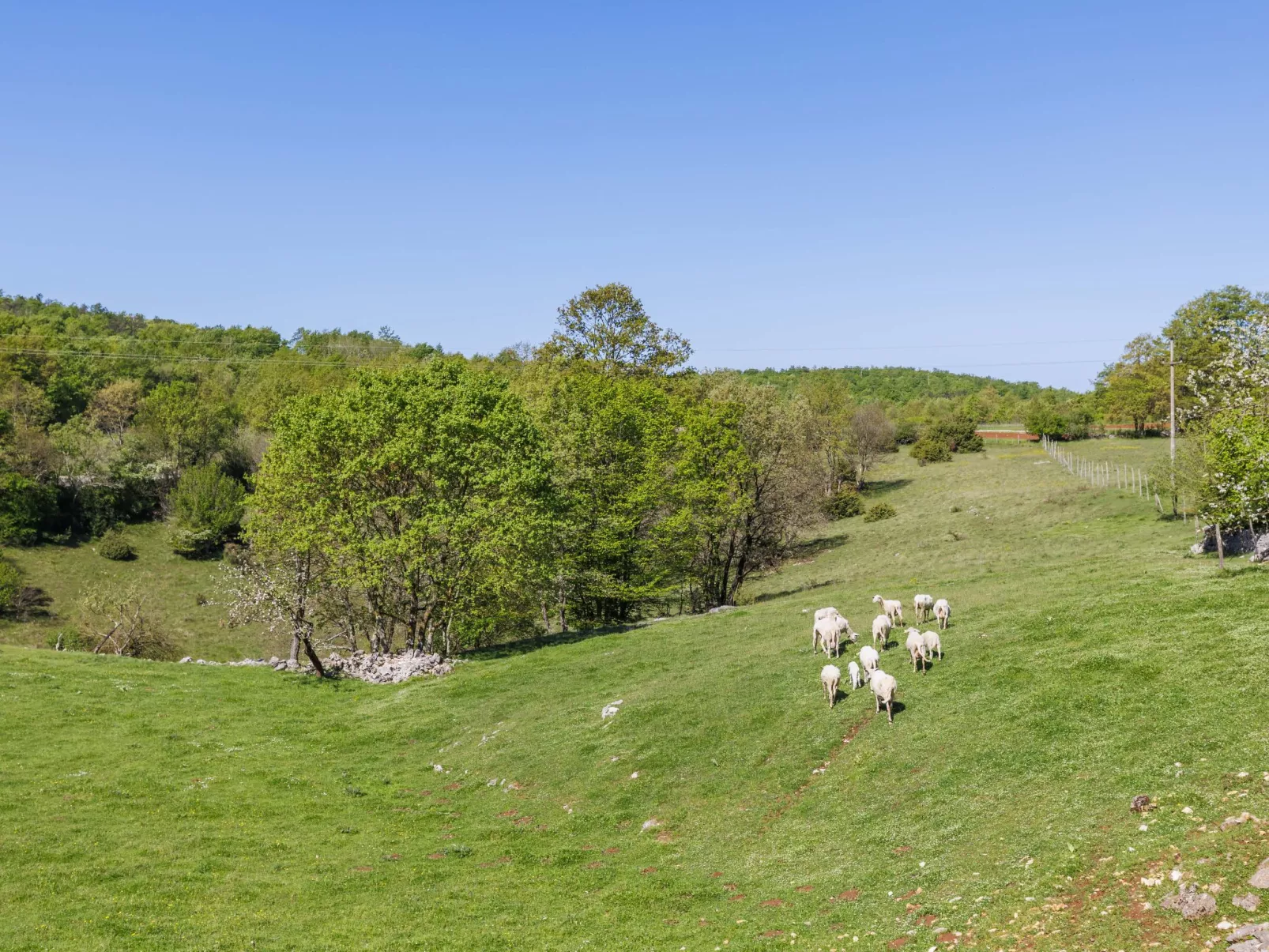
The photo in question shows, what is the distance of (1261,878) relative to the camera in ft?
45.3

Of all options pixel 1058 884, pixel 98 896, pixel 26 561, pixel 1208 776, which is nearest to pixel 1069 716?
pixel 1208 776

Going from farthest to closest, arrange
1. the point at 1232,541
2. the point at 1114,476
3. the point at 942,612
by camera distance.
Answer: the point at 1114,476
the point at 1232,541
the point at 942,612

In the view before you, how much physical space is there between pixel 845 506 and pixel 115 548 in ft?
294

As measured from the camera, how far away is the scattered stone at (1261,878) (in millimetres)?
13695

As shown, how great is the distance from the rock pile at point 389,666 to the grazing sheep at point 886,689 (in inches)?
1137

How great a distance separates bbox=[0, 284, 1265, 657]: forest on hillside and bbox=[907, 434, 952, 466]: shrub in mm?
28613

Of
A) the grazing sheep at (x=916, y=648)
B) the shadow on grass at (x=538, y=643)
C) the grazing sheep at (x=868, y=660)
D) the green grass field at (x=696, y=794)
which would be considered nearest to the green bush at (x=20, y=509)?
the green grass field at (x=696, y=794)

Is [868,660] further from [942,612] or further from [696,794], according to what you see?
[696,794]

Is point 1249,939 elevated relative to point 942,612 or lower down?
lower down

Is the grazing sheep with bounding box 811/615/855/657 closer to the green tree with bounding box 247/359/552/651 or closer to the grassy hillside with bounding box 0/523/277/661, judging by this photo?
the green tree with bounding box 247/359/552/651

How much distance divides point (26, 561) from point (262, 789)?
82.0 m

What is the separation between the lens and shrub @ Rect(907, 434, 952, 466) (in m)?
138

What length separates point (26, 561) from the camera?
94625 millimetres

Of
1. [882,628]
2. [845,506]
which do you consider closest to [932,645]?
[882,628]
